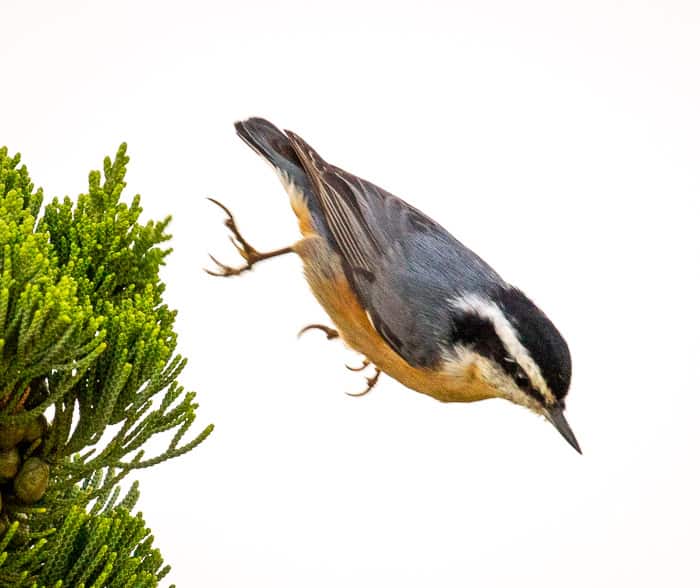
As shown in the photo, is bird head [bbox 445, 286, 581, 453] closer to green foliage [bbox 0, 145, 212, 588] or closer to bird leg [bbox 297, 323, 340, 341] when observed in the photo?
bird leg [bbox 297, 323, 340, 341]

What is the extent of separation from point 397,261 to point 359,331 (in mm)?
187

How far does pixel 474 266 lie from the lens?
2279mm

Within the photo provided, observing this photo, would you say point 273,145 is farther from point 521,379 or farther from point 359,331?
point 521,379

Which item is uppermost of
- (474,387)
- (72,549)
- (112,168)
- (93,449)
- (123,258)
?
(474,387)

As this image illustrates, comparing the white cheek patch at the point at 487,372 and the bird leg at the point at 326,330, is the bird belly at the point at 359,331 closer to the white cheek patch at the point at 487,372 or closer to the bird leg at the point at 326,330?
the white cheek patch at the point at 487,372

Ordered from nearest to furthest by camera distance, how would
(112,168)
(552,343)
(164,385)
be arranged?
(164,385) < (112,168) < (552,343)

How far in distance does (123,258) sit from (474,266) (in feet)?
3.11

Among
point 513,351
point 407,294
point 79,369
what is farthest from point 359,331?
point 79,369

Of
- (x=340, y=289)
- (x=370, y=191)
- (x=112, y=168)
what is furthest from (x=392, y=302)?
(x=112, y=168)

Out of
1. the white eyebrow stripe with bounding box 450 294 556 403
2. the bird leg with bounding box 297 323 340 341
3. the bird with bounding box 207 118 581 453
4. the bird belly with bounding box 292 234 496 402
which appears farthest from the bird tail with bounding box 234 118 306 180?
the white eyebrow stripe with bounding box 450 294 556 403

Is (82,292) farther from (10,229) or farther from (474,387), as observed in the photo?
(474,387)

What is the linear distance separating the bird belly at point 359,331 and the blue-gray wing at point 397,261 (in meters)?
0.03

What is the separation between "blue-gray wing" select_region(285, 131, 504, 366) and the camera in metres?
2.27

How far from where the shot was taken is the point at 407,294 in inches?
91.7
